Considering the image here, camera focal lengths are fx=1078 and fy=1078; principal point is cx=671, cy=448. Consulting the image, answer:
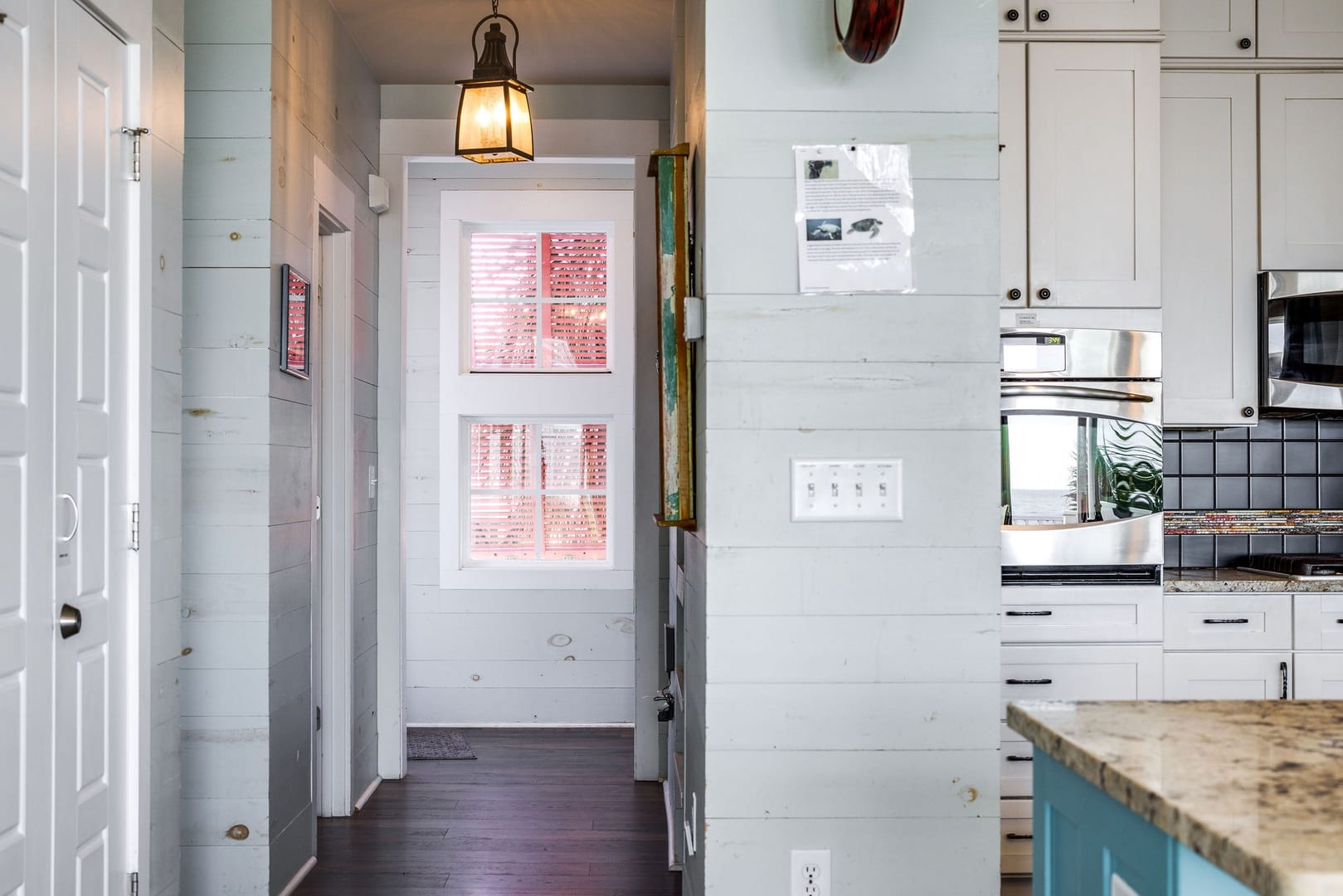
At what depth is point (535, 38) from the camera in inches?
151

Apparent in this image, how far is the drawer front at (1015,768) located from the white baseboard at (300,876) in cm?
204

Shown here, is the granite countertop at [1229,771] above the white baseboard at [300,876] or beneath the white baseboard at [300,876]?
above

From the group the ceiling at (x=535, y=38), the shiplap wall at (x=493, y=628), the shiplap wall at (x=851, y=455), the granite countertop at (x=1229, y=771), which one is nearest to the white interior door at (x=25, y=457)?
the shiplap wall at (x=851, y=455)

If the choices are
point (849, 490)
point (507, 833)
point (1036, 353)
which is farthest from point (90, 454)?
point (1036, 353)

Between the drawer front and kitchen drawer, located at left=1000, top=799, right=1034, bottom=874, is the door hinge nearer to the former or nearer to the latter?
the drawer front

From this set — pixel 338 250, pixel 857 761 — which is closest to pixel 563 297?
pixel 338 250

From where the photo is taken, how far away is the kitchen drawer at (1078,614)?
121 inches

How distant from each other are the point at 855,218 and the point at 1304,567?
216cm

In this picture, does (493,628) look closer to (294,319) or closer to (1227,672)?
(294,319)

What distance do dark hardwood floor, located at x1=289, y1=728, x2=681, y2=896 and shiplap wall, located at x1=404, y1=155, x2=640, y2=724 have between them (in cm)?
55

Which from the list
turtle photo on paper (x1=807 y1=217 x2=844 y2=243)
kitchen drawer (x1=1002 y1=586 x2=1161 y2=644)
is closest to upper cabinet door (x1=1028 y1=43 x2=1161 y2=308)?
kitchen drawer (x1=1002 y1=586 x2=1161 y2=644)

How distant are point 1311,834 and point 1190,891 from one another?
5.0 inches

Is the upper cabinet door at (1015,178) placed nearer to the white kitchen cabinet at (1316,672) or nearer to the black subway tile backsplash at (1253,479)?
the black subway tile backsplash at (1253,479)

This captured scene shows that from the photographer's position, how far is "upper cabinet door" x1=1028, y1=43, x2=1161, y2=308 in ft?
10.5
